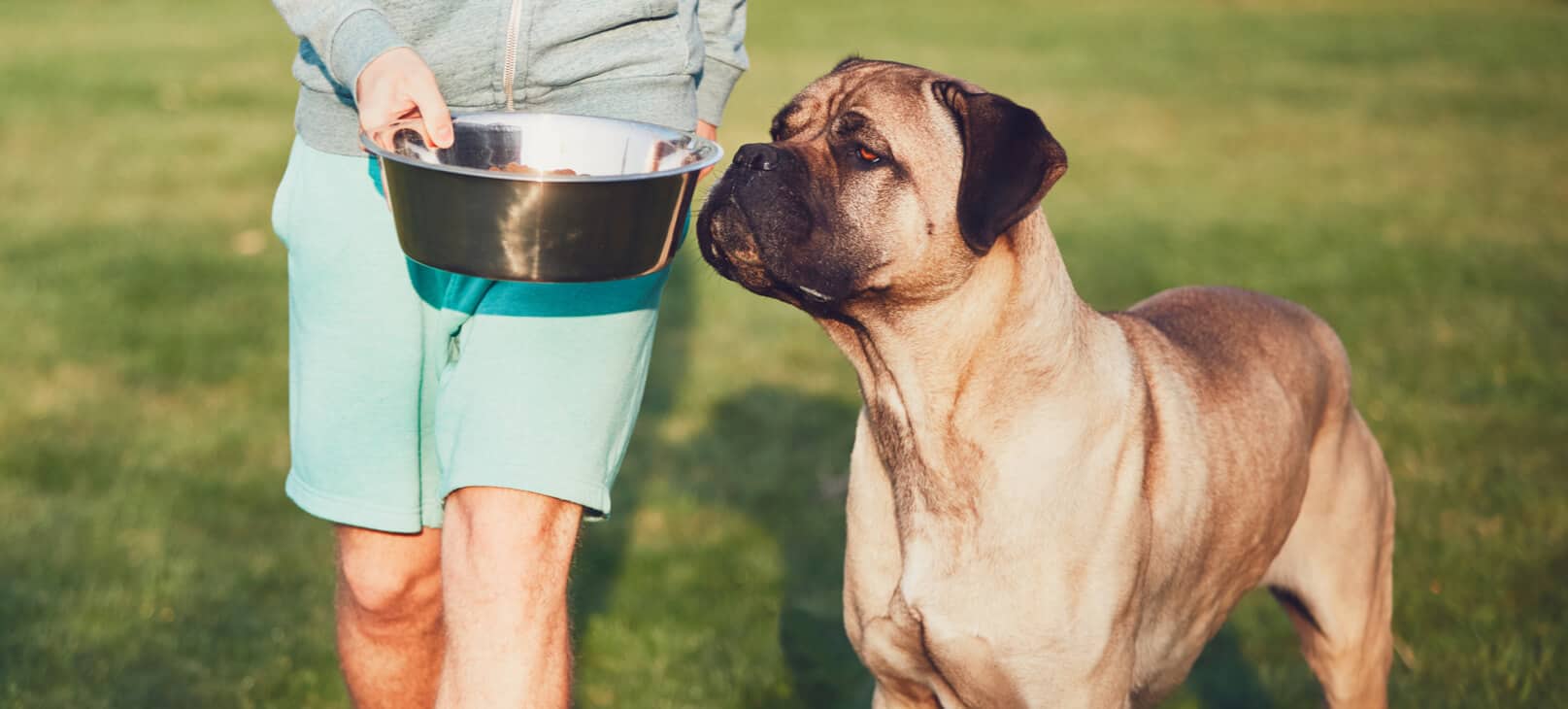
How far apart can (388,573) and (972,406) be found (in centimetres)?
138

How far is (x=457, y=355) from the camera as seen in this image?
→ 337cm

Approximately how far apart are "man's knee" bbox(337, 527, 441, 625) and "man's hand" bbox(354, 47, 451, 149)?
1.03m

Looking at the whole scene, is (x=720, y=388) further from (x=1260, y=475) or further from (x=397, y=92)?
(x=397, y=92)

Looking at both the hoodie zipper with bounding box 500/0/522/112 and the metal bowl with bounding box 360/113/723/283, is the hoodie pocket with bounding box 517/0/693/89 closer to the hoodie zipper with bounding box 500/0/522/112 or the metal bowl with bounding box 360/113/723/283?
the hoodie zipper with bounding box 500/0/522/112

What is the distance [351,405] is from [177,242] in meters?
7.12

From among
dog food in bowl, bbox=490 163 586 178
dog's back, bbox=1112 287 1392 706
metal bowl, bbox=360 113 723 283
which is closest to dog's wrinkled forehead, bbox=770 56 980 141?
metal bowl, bbox=360 113 723 283

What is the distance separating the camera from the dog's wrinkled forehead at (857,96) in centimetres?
343

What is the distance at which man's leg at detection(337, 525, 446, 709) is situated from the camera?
3.47m

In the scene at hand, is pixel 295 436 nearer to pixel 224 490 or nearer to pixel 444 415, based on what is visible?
pixel 444 415

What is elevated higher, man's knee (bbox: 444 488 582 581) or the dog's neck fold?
the dog's neck fold

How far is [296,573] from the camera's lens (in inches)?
Answer: 215

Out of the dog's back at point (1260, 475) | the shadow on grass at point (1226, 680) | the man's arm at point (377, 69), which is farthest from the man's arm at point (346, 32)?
the shadow on grass at point (1226, 680)

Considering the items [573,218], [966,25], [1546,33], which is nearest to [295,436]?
[573,218]

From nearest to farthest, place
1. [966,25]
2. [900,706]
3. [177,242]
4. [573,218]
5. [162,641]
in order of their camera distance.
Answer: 1. [573,218]
2. [900,706]
3. [162,641]
4. [177,242]
5. [966,25]
